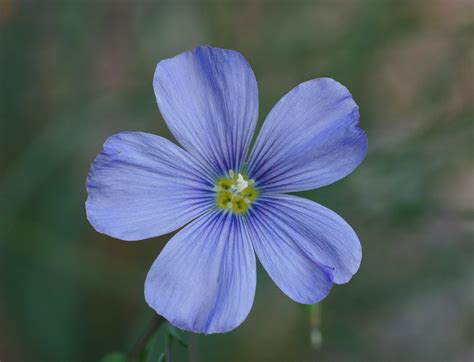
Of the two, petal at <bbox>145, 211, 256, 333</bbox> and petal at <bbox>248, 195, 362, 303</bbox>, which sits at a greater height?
petal at <bbox>248, 195, 362, 303</bbox>

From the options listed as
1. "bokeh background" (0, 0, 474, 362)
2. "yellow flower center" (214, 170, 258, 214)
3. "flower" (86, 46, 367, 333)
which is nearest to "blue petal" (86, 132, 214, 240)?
"flower" (86, 46, 367, 333)

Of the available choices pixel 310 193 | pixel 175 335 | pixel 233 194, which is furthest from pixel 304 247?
pixel 310 193

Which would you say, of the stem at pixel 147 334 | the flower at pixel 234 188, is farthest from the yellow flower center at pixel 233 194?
the stem at pixel 147 334

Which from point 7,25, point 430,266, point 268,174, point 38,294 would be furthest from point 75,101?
point 430,266

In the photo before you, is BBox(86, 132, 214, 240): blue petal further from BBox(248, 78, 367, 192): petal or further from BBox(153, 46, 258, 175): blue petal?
BBox(248, 78, 367, 192): petal

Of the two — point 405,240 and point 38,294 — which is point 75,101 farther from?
point 405,240

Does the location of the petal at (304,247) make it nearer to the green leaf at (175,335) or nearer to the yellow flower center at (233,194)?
the yellow flower center at (233,194)

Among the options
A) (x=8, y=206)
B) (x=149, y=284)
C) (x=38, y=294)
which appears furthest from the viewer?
(x=38, y=294)
